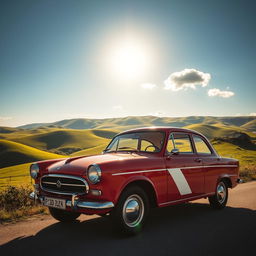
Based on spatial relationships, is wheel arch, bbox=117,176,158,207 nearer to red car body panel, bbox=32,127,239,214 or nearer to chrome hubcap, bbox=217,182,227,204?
red car body panel, bbox=32,127,239,214

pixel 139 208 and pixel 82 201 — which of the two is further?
pixel 139 208

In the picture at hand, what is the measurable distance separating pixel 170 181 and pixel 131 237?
1.34m

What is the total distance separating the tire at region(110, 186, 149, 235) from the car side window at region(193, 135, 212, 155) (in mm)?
2406

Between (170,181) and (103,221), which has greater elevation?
(170,181)

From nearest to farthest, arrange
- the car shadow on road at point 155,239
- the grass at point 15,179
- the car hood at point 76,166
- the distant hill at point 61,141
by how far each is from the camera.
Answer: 1. the car shadow on road at point 155,239
2. the car hood at point 76,166
3. the grass at point 15,179
4. the distant hill at point 61,141

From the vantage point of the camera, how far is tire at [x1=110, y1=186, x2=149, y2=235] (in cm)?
428

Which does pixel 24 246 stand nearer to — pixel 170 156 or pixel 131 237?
pixel 131 237

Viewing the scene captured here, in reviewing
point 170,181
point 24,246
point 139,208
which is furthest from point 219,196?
point 24,246

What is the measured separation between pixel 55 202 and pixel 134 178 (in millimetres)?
1390

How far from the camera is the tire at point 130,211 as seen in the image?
14.0 feet

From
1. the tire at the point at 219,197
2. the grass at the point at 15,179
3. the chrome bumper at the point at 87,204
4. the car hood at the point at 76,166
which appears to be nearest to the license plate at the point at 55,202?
the chrome bumper at the point at 87,204

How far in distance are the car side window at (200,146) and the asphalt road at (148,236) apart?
1.48 meters

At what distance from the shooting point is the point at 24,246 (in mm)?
4066

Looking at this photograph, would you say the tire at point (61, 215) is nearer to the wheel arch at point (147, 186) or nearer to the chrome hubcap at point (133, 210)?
the chrome hubcap at point (133, 210)
